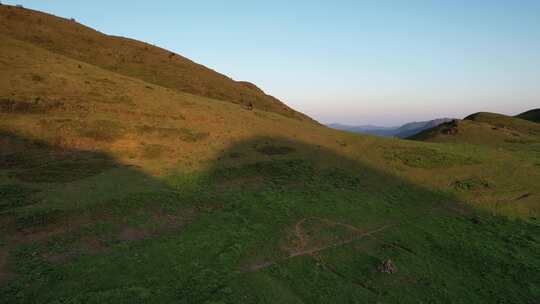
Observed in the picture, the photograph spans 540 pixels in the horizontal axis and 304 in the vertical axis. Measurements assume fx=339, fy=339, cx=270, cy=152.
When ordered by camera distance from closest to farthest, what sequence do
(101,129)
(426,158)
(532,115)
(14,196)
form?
(14,196), (101,129), (426,158), (532,115)

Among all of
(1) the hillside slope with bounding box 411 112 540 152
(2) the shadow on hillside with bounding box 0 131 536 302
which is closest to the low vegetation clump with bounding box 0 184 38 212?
(2) the shadow on hillside with bounding box 0 131 536 302

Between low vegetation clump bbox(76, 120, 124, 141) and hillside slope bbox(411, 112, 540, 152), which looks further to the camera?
hillside slope bbox(411, 112, 540, 152)

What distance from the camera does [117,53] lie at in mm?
71375

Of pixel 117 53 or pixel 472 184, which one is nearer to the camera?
pixel 472 184

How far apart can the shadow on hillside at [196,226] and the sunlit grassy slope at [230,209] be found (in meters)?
0.10

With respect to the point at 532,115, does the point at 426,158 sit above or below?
below

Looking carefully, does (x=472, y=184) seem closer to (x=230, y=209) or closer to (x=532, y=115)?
(x=230, y=209)

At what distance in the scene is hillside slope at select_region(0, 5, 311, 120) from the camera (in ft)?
206

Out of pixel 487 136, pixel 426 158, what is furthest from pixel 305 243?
pixel 487 136

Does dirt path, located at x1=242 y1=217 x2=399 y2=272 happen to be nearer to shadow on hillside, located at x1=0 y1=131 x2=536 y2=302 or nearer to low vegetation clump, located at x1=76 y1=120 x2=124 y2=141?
shadow on hillside, located at x1=0 y1=131 x2=536 y2=302

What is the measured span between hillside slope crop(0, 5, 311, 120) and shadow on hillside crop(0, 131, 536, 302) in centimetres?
4229

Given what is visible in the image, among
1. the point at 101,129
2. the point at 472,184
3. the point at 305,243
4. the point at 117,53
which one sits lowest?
the point at 305,243

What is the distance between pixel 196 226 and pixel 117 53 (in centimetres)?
6438

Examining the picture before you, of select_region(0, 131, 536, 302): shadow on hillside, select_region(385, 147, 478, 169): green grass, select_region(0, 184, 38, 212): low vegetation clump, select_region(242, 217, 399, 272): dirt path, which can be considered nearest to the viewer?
select_region(0, 131, 536, 302): shadow on hillside
